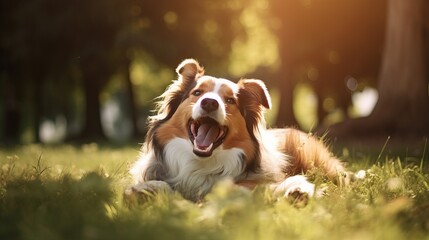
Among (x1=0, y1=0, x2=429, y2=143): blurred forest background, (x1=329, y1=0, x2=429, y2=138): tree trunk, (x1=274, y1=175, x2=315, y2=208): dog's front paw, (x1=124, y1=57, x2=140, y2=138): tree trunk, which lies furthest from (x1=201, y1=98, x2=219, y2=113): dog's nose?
(x1=124, y1=57, x2=140, y2=138): tree trunk

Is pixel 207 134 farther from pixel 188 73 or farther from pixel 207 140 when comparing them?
pixel 188 73

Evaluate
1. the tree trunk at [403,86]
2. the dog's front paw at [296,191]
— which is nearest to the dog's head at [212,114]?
the dog's front paw at [296,191]

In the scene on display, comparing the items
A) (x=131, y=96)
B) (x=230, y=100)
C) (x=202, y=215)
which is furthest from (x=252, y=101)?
(x=131, y=96)

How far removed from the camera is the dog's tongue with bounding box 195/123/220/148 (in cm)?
574

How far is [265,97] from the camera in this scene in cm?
613

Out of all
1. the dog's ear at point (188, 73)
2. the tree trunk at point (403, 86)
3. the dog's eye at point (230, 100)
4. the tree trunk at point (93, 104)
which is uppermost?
the dog's ear at point (188, 73)

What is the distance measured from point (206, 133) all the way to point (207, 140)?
6 centimetres

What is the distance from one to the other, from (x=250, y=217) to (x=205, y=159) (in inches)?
82.2

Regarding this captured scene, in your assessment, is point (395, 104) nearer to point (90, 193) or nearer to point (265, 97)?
point (265, 97)

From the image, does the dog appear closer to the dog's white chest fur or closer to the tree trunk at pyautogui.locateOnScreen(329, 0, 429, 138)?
the dog's white chest fur

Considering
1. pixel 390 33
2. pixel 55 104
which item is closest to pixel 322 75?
pixel 390 33

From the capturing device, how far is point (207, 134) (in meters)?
5.76

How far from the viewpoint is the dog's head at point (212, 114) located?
221 inches

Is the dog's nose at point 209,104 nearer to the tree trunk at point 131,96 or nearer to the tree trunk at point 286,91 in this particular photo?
the tree trunk at point 286,91
